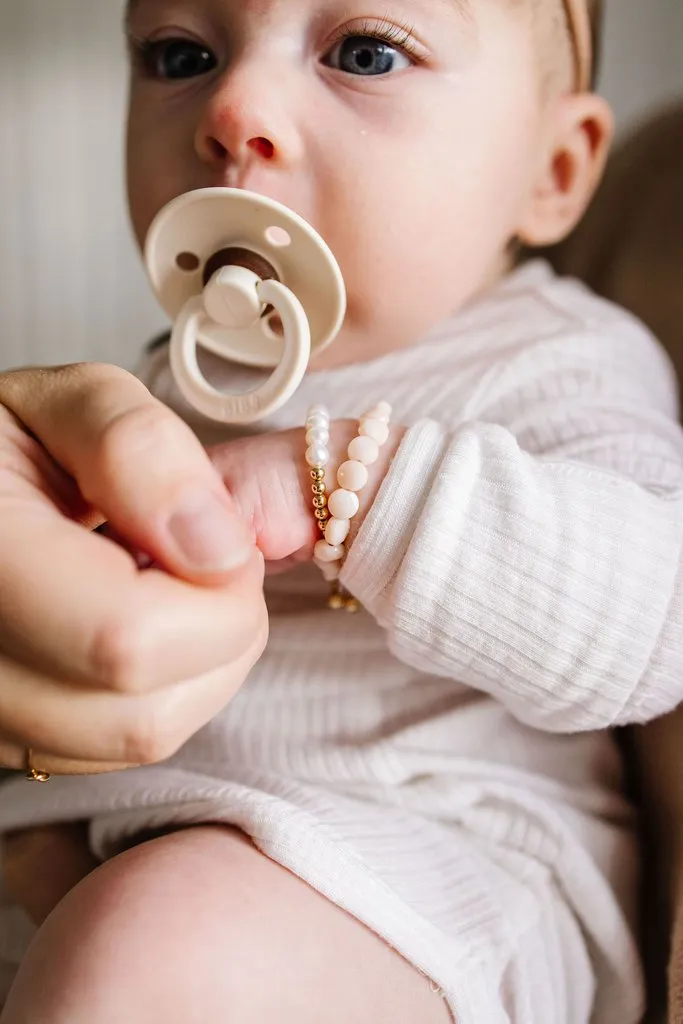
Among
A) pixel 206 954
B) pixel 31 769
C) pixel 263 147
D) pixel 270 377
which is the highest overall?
pixel 263 147

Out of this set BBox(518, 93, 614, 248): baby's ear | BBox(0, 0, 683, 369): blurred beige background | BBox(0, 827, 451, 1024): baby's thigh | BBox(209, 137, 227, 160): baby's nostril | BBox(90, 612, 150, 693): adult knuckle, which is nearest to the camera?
BBox(90, 612, 150, 693): adult knuckle

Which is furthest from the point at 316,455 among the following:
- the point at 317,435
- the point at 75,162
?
the point at 75,162

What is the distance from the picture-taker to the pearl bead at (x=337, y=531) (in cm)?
55

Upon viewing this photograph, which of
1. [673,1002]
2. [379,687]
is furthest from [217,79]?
[673,1002]

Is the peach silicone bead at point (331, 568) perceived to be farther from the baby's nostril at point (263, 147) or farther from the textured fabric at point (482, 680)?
the baby's nostril at point (263, 147)

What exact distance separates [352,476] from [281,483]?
1.6 inches

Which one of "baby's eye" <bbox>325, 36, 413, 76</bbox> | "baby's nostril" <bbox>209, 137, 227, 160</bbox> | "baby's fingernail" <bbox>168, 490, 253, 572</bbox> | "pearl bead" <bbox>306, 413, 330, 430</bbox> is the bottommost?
"pearl bead" <bbox>306, 413, 330, 430</bbox>

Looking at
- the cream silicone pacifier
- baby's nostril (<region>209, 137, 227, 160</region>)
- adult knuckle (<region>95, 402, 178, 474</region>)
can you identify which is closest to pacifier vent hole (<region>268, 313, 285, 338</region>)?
the cream silicone pacifier

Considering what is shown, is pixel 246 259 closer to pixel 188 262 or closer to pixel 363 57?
pixel 188 262

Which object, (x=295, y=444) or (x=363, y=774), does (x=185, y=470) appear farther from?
(x=363, y=774)

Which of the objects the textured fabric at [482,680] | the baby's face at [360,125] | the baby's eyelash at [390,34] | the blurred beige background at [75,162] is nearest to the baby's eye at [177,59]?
the baby's face at [360,125]

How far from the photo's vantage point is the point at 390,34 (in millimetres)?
621

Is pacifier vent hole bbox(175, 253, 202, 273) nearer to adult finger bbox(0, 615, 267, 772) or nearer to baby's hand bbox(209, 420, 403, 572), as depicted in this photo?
baby's hand bbox(209, 420, 403, 572)

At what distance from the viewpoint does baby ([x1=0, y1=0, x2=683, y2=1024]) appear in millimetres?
520
